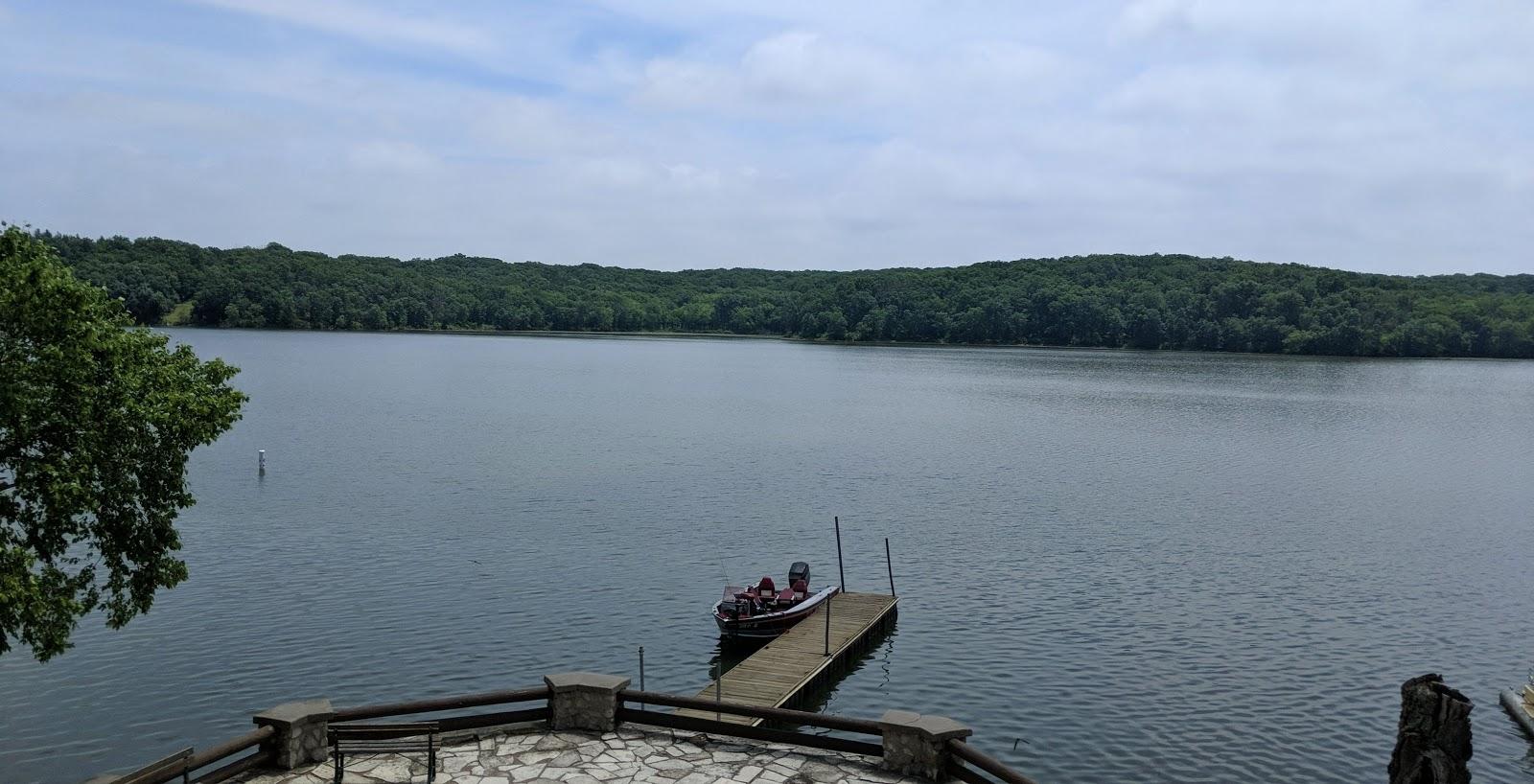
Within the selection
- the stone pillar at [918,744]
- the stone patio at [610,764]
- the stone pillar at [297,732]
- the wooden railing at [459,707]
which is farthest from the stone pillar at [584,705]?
the stone pillar at [918,744]

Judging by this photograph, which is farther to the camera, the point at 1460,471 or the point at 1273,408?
the point at 1273,408

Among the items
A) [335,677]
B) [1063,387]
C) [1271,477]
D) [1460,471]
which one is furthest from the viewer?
[1063,387]

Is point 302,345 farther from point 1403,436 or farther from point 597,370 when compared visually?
point 1403,436

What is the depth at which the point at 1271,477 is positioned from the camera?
56.0 metres

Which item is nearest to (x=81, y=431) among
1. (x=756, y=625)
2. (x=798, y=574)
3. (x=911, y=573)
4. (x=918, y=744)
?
(x=918, y=744)

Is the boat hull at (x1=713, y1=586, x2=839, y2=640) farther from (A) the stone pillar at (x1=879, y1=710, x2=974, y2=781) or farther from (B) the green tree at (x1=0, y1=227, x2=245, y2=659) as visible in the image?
(A) the stone pillar at (x1=879, y1=710, x2=974, y2=781)

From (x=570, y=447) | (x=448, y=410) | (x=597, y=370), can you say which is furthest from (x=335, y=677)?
(x=597, y=370)

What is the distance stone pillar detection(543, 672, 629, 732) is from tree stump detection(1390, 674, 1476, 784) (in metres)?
9.87

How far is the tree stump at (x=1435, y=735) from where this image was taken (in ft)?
35.6

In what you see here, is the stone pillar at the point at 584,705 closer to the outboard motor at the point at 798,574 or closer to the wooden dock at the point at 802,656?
the wooden dock at the point at 802,656

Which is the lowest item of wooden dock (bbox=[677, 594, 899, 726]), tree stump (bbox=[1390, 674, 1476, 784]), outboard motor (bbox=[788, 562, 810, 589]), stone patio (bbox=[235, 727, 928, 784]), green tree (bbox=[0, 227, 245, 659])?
wooden dock (bbox=[677, 594, 899, 726])

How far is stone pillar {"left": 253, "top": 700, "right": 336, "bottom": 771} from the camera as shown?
1426cm

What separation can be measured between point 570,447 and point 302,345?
111 meters

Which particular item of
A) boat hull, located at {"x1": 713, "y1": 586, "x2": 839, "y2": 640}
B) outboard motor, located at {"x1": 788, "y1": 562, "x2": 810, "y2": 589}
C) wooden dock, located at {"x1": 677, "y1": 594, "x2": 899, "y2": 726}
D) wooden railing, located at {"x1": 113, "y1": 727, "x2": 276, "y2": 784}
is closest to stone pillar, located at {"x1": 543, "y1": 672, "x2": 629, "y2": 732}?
wooden railing, located at {"x1": 113, "y1": 727, "x2": 276, "y2": 784}
